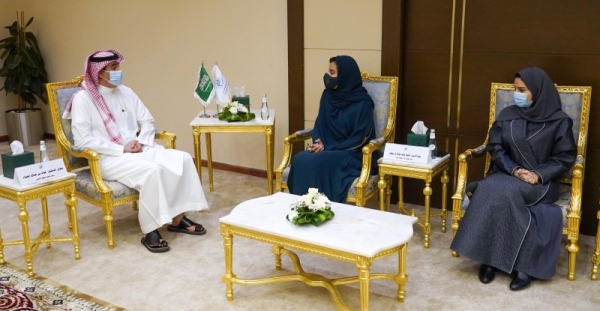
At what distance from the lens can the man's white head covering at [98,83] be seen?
454 centimetres

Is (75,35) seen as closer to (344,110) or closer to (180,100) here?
(180,100)

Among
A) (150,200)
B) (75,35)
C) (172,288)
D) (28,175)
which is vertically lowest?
(172,288)

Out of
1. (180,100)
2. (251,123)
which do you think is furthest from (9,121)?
(251,123)

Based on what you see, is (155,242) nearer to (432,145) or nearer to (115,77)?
(115,77)

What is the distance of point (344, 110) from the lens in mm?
4789

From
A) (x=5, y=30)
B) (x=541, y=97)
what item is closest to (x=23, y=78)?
(x=5, y=30)

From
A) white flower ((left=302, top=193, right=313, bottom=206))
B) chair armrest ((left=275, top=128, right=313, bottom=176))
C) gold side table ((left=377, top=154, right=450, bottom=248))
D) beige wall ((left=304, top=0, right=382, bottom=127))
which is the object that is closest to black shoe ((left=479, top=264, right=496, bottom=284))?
gold side table ((left=377, top=154, right=450, bottom=248))

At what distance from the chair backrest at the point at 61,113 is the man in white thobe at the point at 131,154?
0.28ft

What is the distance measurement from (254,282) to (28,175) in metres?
1.54

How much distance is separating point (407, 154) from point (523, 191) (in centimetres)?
81

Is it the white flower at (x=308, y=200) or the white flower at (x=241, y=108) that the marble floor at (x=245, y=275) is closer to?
the white flower at (x=308, y=200)

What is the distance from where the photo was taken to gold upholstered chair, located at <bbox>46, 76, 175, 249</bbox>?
436 cm

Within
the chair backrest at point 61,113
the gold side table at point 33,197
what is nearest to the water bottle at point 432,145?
the gold side table at point 33,197

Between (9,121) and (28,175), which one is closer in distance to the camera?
(28,175)
